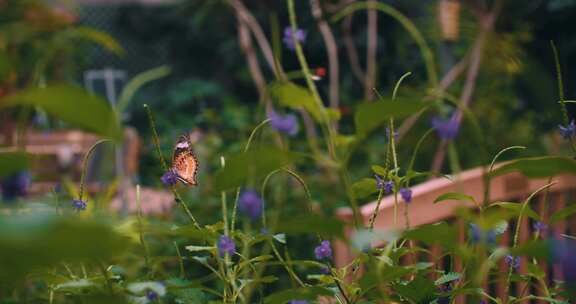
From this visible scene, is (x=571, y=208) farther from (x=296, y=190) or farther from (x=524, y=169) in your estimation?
(x=296, y=190)

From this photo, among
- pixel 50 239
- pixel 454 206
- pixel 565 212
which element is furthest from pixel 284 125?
pixel 454 206

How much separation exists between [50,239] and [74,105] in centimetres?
10

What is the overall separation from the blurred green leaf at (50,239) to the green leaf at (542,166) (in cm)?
27

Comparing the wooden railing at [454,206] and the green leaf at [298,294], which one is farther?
the wooden railing at [454,206]

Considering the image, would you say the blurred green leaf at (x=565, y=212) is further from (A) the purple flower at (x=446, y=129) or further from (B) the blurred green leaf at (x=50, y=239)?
(B) the blurred green leaf at (x=50, y=239)

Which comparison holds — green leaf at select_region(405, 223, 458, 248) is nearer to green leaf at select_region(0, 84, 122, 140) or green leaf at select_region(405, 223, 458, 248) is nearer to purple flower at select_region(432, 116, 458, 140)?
purple flower at select_region(432, 116, 458, 140)

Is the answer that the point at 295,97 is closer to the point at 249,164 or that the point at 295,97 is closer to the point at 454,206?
the point at 249,164

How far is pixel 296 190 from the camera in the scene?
3562 mm

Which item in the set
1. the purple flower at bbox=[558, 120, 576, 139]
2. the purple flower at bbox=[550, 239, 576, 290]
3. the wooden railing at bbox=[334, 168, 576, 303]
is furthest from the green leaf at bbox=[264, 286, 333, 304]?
the wooden railing at bbox=[334, 168, 576, 303]

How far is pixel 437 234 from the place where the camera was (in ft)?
1.82

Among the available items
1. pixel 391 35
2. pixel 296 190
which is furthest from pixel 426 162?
pixel 391 35

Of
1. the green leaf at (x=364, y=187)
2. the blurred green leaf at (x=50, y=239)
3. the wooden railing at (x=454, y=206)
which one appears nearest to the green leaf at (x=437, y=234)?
the green leaf at (x=364, y=187)

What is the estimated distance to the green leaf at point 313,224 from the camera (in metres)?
0.47

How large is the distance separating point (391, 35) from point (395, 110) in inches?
274
